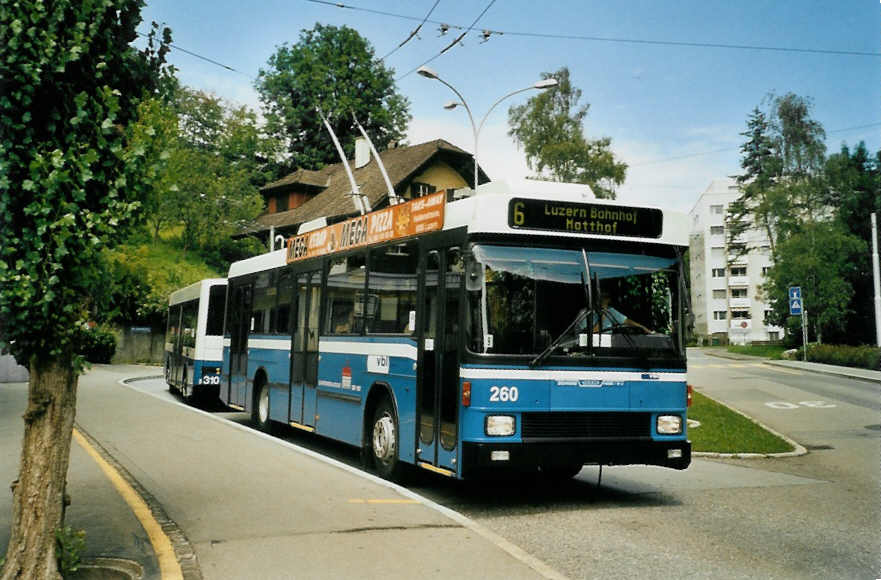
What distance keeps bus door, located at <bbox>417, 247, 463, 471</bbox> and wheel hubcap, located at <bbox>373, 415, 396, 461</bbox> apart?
92 centimetres

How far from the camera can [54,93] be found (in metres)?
5.14

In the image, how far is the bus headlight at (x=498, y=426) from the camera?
328 inches

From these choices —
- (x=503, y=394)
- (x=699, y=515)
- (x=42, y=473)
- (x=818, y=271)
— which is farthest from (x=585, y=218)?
(x=818, y=271)

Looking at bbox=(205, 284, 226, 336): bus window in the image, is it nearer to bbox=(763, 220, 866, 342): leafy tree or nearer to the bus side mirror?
the bus side mirror

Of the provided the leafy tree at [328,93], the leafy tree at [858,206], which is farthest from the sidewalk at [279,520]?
the leafy tree at [858,206]

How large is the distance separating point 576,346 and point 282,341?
6881 millimetres

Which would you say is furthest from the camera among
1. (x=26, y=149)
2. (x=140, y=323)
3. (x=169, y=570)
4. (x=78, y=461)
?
(x=140, y=323)

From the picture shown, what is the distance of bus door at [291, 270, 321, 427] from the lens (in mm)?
12859

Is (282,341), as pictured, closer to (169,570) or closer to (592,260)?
(592,260)

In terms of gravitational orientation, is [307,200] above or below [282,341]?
above

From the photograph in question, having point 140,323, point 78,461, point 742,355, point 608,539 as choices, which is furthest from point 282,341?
point 742,355

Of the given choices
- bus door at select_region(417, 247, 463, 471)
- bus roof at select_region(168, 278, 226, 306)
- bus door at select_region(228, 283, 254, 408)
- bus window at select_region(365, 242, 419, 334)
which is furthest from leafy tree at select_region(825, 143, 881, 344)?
bus door at select_region(417, 247, 463, 471)

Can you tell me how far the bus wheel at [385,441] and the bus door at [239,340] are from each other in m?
6.06

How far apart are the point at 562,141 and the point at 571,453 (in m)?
44.2
